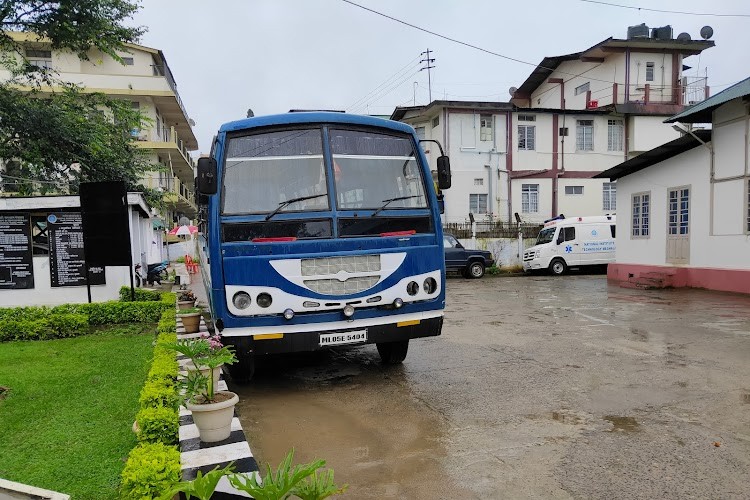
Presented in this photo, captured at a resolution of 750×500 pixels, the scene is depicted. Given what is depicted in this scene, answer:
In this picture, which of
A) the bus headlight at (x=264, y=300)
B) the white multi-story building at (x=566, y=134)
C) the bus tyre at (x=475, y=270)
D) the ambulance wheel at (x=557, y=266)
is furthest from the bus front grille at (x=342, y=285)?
the white multi-story building at (x=566, y=134)

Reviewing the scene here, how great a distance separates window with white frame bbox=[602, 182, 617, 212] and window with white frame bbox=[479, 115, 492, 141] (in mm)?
6982

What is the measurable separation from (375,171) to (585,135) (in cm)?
2423

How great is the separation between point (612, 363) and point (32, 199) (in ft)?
38.4

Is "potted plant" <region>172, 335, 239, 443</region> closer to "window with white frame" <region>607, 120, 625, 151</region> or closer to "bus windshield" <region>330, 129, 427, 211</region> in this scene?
"bus windshield" <region>330, 129, 427, 211</region>

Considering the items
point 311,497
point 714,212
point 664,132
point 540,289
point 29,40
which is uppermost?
point 29,40

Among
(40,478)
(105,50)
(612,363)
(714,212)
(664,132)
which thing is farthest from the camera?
(664,132)

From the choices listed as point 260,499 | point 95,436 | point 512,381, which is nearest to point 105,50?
point 95,436

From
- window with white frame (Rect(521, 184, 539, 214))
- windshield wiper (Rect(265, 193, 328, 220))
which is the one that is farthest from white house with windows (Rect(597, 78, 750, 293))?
windshield wiper (Rect(265, 193, 328, 220))

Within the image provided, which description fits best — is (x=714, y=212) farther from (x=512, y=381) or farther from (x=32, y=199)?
(x=32, y=199)

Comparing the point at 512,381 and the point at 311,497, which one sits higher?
the point at 311,497

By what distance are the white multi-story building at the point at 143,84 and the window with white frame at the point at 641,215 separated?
22711 mm

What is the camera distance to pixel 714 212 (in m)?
14.4

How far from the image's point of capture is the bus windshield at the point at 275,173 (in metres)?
5.33

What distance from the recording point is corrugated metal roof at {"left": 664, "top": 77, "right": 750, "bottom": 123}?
12795mm
